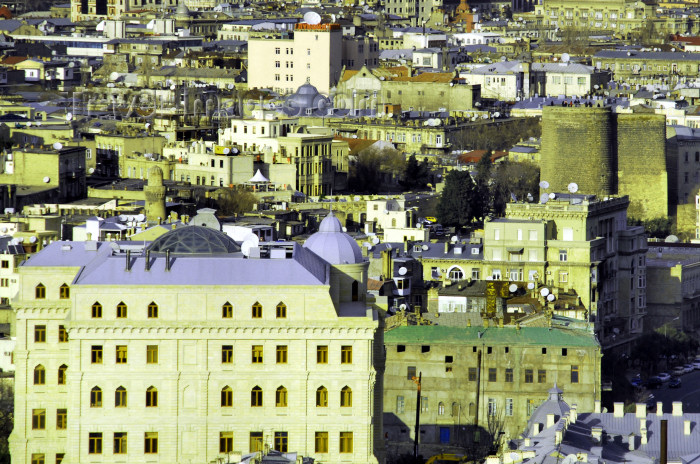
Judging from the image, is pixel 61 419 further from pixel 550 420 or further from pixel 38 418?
pixel 550 420

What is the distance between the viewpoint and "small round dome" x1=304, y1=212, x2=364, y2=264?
7300cm

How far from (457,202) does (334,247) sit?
196ft

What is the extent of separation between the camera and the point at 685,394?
3816 inches

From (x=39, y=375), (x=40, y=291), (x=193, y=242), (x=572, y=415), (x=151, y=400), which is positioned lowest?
(x=572, y=415)

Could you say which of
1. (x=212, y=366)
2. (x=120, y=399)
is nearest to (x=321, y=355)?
(x=212, y=366)

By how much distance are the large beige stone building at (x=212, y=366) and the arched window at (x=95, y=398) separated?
0.03 meters

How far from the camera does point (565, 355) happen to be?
84.4 metres

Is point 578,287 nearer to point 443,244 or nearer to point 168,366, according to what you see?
point 443,244

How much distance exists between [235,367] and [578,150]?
66317 millimetres

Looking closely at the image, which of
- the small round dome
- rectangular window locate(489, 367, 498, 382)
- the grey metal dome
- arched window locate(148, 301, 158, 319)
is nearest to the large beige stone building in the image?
arched window locate(148, 301, 158, 319)

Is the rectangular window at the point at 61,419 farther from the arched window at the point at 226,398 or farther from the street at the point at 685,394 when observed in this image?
the street at the point at 685,394

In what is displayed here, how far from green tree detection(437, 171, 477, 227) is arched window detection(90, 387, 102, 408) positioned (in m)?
62.7

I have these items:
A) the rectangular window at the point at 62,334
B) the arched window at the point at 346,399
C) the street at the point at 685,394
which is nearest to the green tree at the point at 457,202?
the street at the point at 685,394

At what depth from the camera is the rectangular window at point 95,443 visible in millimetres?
69500
